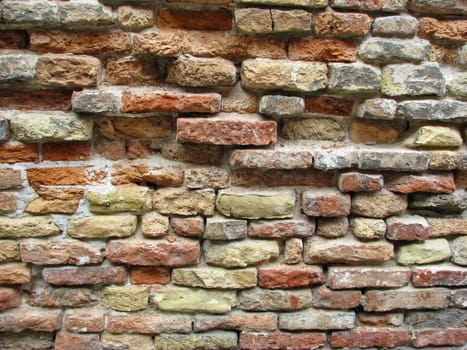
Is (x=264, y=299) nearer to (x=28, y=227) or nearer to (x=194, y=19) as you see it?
(x=28, y=227)

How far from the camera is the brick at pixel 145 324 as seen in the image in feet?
4.26

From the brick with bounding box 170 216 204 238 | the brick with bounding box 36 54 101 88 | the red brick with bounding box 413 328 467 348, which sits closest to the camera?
the brick with bounding box 36 54 101 88

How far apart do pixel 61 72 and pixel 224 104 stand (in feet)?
1.61

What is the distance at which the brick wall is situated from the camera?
1.19 metres

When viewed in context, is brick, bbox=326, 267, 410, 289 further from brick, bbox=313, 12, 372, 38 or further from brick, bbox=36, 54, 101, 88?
brick, bbox=36, 54, 101, 88

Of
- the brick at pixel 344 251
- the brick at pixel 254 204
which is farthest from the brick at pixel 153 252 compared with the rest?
the brick at pixel 344 251

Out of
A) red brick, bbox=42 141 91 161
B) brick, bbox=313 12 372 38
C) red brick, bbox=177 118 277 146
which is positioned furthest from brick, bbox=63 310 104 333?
brick, bbox=313 12 372 38

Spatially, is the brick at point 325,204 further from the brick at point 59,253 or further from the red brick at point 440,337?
the brick at point 59,253

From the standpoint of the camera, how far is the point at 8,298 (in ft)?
4.16

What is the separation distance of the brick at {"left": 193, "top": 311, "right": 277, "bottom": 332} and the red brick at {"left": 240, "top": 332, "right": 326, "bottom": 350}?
25 mm

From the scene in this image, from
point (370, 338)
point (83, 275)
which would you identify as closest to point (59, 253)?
point (83, 275)

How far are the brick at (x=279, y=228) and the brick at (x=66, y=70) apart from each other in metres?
0.67

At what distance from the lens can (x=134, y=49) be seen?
120 centimetres

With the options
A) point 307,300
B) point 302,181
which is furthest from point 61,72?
point 307,300
